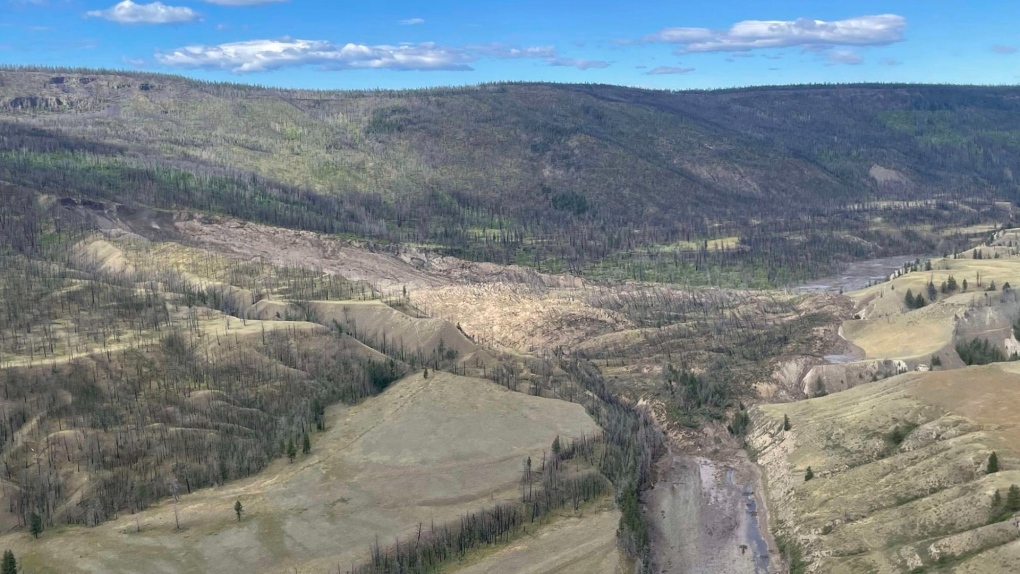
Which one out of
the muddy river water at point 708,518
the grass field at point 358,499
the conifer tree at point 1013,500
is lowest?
the muddy river water at point 708,518

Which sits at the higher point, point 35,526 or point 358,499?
point 35,526

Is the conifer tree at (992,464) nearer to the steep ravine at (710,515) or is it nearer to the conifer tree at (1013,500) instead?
the conifer tree at (1013,500)

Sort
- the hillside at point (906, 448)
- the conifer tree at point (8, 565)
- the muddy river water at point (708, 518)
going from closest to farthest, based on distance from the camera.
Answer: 1. the conifer tree at point (8, 565)
2. the hillside at point (906, 448)
3. the muddy river water at point (708, 518)

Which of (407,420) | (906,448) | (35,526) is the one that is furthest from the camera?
(407,420)

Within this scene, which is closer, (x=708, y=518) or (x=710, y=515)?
(x=708, y=518)

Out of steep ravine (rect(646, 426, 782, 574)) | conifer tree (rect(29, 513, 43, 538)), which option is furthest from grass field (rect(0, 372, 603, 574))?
steep ravine (rect(646, 426, 782, 574))

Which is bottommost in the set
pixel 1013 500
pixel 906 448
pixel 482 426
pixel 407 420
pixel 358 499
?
pixel 358 499

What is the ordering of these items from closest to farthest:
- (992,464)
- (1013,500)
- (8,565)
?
(1013,500) → (8,565) → (992,464)

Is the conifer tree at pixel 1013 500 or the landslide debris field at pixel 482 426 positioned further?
the landslide debris field at pixel 482 426

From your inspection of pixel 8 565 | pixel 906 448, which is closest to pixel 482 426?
pixel 906 448

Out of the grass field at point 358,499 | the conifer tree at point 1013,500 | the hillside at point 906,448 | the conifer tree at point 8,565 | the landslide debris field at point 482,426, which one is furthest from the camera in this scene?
the landslide debris field at point 482,426

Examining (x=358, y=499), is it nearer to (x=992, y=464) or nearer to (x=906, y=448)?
(x=906, y=448)

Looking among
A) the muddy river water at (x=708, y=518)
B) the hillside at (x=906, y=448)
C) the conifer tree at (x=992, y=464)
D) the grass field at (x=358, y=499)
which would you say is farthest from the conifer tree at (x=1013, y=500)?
the grass field at (x=358, y=499)
